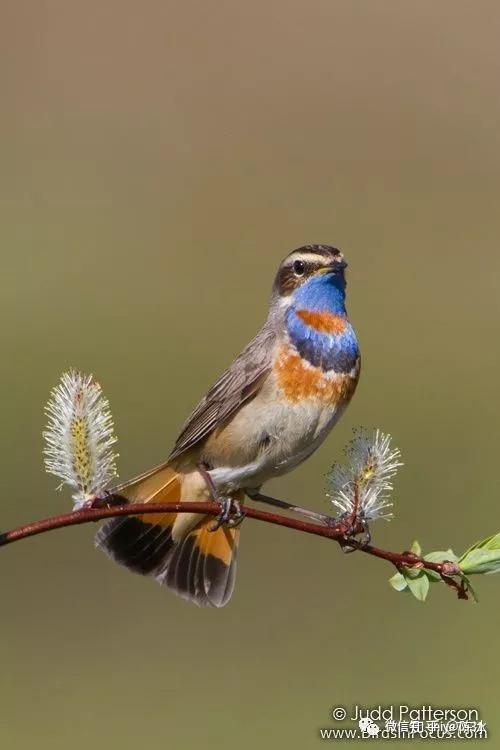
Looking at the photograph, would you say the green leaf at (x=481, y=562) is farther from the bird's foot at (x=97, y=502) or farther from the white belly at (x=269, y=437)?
the white belly at (x=269, y=437)

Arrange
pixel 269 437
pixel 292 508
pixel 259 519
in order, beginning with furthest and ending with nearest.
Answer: pixel 269 437
pixel 292 508
pixel 259 519

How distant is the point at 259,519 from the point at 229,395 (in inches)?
65.2

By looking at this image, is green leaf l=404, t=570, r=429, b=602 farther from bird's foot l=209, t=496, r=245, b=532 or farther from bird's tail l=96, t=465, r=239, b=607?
bird's tail l=96, t=465, r=239, b=607

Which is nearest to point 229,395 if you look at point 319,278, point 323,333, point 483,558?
point 323,333

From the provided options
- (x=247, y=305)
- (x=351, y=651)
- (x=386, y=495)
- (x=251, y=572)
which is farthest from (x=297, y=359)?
(x=247, y=305)

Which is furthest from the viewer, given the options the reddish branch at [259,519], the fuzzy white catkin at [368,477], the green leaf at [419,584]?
the fuzzy white catkin at [368,477]

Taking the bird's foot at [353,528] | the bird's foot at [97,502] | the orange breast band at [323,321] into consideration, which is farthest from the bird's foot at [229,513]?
the orange breast band at [323,321]

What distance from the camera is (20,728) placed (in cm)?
700

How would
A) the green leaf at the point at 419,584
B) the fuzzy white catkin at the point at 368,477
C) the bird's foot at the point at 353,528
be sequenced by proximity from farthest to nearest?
the fuzzy white catkin at the point at 368,477 → the bird's foot at the point at 353,528 → the green leaf at the point at 419,584

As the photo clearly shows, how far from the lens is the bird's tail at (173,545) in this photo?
4.26 meters

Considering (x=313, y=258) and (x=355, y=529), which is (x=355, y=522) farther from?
(x=313, y=258)

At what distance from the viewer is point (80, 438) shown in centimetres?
291

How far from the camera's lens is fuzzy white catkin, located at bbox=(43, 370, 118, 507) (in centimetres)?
290

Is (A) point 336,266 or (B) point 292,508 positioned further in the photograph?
(A) point 336,266
